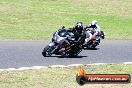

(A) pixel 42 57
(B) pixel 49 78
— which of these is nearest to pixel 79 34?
(A) pixel 42 57

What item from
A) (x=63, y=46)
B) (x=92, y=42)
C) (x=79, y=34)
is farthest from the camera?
(x=92, y=42)

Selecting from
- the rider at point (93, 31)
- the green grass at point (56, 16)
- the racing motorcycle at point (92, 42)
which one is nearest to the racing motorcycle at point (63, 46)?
the racing motorcycle at point (92, 42)

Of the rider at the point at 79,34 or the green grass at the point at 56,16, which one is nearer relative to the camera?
the rider at the point at 79,34

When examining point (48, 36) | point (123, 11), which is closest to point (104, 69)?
point (48, 36)

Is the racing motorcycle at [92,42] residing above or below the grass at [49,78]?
below

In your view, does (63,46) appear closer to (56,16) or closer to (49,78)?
(49,78)

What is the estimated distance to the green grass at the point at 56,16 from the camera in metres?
27.1

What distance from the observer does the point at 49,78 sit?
11.9 metres

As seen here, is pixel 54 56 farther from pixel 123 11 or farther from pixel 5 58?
pixel 123 11

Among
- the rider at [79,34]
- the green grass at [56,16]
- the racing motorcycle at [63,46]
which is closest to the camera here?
the racing motorcycle at [63,46]

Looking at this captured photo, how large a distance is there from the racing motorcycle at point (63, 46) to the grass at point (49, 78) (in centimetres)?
299

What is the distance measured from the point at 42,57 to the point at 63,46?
3.15 ft

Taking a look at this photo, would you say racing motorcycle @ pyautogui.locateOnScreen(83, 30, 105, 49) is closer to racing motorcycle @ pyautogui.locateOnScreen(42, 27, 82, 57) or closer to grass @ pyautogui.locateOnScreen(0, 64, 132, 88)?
racing motorcycle @ pyautogui.locateOnScreen(42, 27, 82, 57)

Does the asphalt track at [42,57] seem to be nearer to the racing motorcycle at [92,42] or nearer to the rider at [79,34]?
the racing motorcycle at [92,42]
